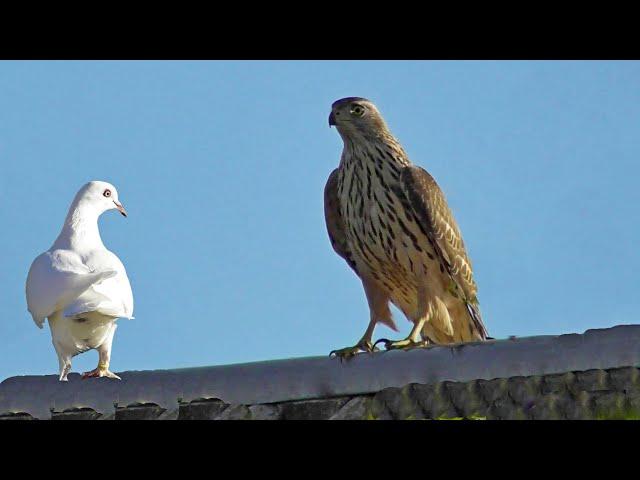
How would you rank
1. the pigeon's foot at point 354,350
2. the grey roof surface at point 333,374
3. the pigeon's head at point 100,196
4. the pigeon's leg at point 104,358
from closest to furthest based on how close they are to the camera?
the grey roof surface at point 333,374, the pigeon's foot at point 354,350, the pigeon's leg at point 104,358, the pigeon's head at point 100,196

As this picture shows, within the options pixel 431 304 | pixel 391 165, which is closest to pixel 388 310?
pixel 431 304

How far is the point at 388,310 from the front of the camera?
32.6 ft

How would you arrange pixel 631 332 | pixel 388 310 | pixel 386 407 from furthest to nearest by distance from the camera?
pixel 388 310 → pixel 386 407 → pixel 631 332

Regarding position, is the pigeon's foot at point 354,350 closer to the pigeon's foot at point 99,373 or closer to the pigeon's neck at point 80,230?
the pigeon's foot at point 99,373

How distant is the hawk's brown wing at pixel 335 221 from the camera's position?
395 inches

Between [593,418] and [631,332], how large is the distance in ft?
1.56

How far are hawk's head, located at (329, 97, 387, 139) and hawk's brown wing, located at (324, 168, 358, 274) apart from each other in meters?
0.38

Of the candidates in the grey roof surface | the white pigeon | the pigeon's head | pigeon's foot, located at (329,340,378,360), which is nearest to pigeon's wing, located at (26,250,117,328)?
the white pigeon

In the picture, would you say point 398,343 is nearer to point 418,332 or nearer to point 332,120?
point 418,332

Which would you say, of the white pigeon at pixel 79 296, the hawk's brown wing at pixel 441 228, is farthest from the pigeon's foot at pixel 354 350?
the white pigeon at pixel 79 296

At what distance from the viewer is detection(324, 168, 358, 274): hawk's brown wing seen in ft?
32.9

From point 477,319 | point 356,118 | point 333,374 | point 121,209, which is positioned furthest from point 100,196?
point 333,374

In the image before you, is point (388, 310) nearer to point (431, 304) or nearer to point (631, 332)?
point (431, 304)

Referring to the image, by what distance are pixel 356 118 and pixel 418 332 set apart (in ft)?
5.79
